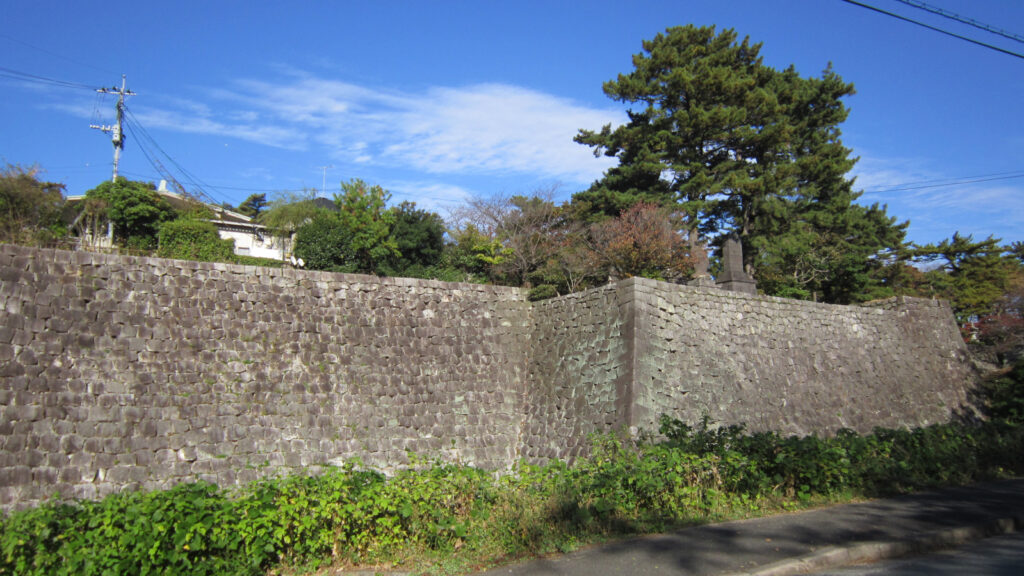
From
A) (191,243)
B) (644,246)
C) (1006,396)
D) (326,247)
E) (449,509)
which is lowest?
(449,509)

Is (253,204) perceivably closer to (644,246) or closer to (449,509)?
(644,246)

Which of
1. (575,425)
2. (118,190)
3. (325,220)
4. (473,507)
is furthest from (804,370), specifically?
(118,190)

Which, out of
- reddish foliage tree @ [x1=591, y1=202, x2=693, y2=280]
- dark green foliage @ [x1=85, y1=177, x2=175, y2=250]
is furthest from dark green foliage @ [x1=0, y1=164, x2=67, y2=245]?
reddish foliage tree @ [x1=591, y1=202, x2=693, y2=280]

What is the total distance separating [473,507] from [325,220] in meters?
15.8

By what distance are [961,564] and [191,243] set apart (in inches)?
741

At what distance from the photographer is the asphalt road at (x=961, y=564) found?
211 inches

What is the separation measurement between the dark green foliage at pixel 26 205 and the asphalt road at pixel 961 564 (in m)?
19.0

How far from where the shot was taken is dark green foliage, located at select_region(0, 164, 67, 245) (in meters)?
17.1

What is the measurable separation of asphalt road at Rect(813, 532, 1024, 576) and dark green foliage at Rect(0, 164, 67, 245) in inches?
747

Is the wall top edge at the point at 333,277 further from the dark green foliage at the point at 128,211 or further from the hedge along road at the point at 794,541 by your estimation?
the dark green foliage at the point at 128,211

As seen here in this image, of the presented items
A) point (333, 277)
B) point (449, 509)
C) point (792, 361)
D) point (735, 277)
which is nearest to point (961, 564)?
point (449, 509)

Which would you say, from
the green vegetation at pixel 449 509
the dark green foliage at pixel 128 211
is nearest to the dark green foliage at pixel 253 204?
the dark green foliage at pixel 128 211

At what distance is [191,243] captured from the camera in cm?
1806

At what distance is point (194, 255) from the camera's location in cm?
1734
